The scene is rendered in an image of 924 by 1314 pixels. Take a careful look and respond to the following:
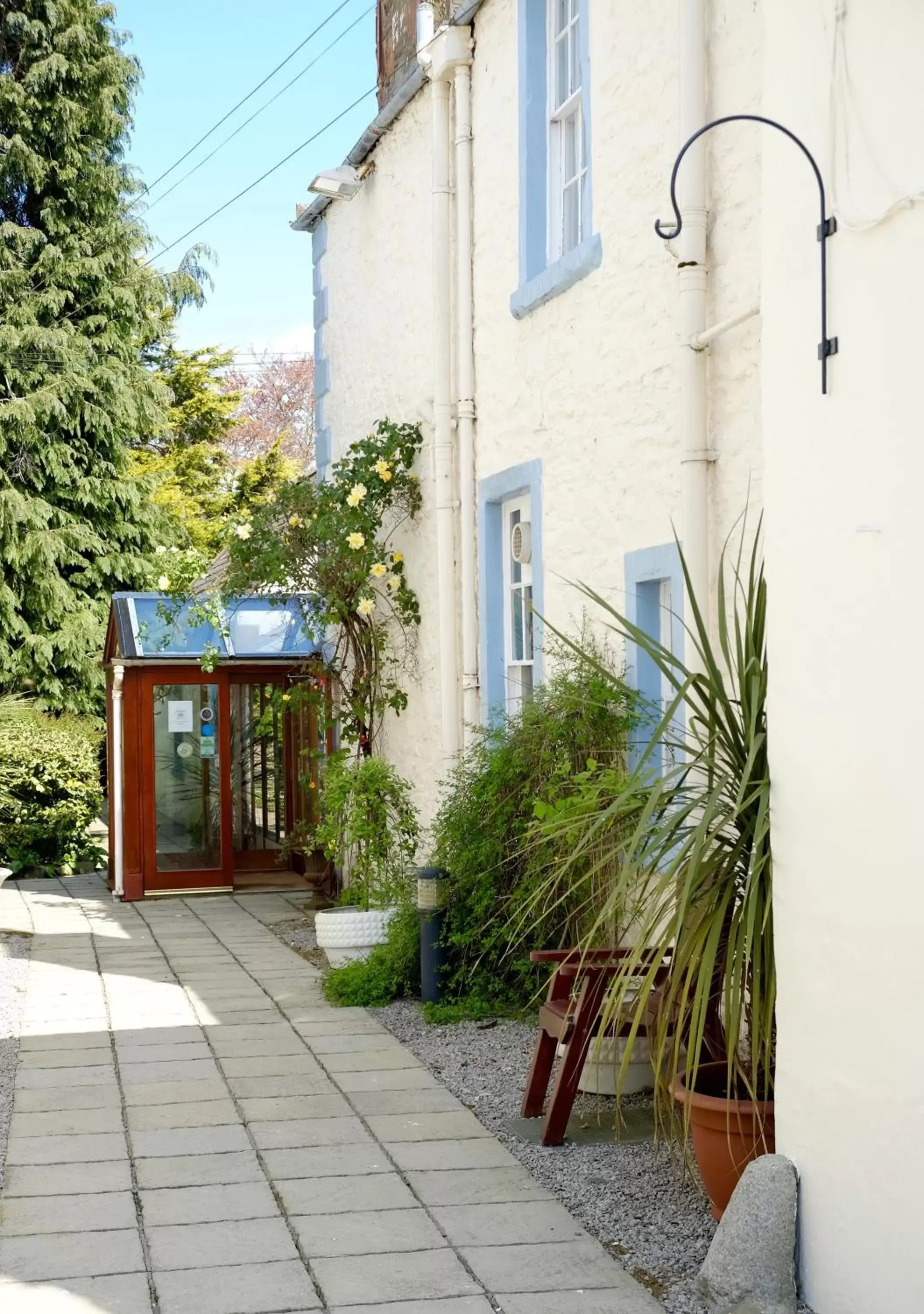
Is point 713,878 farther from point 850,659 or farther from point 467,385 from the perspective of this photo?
point 467,385

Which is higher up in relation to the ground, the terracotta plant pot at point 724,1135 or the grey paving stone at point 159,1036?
the terracotta plant pot at point 724,1135

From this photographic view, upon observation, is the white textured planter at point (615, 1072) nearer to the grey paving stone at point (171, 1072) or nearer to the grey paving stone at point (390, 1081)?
the grey paving stone at point (390, 1081)

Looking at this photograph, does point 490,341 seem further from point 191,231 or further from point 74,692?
point 191,231

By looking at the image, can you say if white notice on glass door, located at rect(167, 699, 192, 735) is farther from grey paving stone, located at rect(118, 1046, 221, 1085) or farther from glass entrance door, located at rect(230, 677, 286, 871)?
grey paving stone, located at rect(118, 1046, 221, 1085)

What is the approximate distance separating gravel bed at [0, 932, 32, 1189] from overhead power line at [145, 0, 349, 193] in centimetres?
753

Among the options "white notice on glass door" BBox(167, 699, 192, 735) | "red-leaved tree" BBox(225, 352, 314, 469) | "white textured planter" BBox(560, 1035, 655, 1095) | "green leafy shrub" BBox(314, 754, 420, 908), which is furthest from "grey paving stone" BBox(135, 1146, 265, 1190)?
"red-leaved tree" BBox(225, 352, 314, 469)

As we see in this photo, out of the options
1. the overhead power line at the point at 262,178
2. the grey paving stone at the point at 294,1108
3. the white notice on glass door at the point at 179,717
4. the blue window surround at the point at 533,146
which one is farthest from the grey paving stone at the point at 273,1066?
the overhead power line at the point at 262,178

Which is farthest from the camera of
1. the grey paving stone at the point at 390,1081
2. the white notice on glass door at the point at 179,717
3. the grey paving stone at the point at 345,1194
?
the white notice on glass door at the point at 179,717

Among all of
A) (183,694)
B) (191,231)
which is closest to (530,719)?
(183,694)

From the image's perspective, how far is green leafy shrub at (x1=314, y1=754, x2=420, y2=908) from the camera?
8727 mm

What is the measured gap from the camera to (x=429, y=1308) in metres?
3.81

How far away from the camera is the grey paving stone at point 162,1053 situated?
21.7 ft

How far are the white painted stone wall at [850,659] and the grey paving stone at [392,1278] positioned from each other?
3.13ft

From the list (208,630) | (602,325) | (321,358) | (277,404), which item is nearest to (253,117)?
(321,358)
